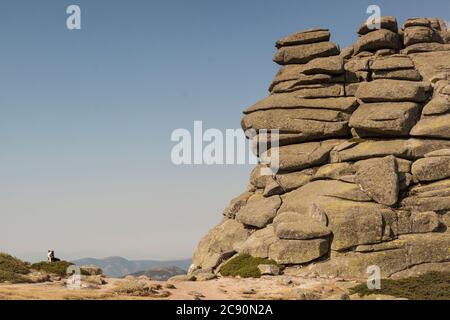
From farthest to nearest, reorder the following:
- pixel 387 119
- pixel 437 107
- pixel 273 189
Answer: pixel 273 189, pixel 437 107, pixel 387 119

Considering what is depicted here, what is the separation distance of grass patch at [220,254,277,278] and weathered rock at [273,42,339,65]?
27303 mm

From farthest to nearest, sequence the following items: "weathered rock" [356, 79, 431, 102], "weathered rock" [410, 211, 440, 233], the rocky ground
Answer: "weathered rock" [356, 79, 431, 102] < "weathered rock" [410, 211, 440, 233] < the rocky ground

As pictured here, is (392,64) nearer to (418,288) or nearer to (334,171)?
(334,171)

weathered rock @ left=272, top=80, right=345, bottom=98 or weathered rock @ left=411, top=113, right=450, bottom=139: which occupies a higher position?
weathered rock @ left=272, top=80, right=345, bottom=98

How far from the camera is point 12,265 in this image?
4178cm

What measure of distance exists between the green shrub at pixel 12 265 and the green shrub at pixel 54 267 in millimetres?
961

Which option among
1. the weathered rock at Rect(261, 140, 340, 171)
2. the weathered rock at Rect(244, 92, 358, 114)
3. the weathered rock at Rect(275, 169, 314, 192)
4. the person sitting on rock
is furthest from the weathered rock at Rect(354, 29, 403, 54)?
the person sitting on rock

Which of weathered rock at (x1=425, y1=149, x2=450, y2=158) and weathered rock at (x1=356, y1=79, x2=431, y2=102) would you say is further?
weathered rock at (x1=356, y1=79, x2=431, y2=102)

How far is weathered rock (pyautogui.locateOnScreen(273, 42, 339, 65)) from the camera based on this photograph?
210 feet

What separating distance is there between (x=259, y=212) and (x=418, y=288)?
20815 mm

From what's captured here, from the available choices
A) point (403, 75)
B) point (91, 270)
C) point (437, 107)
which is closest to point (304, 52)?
point (403, 75)

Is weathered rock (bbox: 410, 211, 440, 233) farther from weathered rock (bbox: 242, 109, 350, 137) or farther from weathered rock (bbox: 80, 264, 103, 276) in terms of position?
weathered rock (bbox: 80, 264, 103, 276)

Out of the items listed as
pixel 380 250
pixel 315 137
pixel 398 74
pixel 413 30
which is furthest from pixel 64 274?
pixel 413 30

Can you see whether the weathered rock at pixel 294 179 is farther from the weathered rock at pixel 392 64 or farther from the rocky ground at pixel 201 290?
the weathered rock at pixel 392 64
